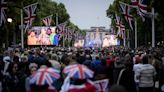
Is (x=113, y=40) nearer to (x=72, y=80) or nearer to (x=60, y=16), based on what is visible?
(x=60, y=16)

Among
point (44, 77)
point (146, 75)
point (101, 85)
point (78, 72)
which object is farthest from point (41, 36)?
point (44, 77)

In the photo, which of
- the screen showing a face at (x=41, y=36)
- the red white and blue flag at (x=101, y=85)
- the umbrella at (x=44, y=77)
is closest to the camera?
the umbrella at (x=44, y=77)

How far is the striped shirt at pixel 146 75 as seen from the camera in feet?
50.9

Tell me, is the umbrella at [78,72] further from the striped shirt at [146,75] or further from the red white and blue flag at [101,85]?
the striped shirt at [146,75]

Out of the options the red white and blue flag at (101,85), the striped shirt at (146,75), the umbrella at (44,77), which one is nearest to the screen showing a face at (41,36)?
the striped shirt at (146,75)

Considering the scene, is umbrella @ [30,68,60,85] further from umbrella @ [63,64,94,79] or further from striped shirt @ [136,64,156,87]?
striped shirt @ [136,64,156,87]

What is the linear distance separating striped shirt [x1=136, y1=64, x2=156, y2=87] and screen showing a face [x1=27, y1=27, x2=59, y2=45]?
184ft

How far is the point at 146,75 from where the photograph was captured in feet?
51.0

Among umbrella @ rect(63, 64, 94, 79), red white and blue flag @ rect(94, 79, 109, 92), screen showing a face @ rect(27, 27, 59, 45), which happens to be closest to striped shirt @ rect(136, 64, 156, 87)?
red white and blue flag @ rect(94, 79, 109, 92)

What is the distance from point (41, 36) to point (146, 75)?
5727 cm

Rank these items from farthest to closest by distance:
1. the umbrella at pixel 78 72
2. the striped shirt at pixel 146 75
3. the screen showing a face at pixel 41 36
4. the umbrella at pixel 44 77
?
the screen showing a face at pixel 41 36 < the striped shirt at pixel 146 75 < the umbrella at pixel 78 72 < the umbrella at pixel 44 77

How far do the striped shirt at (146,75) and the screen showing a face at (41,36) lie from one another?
5610cm

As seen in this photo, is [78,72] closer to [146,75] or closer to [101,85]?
[101,85]

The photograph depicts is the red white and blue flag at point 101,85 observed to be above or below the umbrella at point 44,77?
below
